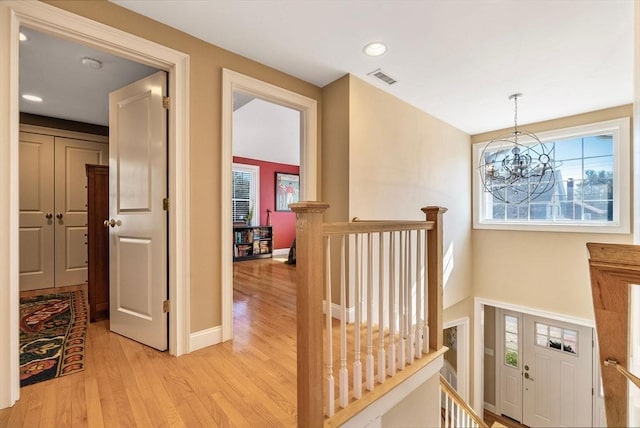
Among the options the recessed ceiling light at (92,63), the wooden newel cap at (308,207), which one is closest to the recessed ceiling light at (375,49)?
the wooden newel cap at (308,207)

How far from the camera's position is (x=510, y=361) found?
530 cm

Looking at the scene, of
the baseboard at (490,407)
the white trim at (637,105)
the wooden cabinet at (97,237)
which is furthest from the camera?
the baseboard at (490,407)

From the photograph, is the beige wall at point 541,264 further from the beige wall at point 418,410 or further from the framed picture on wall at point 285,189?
the framed picture on wall at point 285,189

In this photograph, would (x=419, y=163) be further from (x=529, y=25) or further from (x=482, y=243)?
(x=482, y=243)

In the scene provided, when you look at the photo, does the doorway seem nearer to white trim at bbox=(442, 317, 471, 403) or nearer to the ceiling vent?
white trim at bbox=(442, 317, 471, 403)

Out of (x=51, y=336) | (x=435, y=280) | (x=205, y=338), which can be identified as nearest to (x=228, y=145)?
(x=205, y=338)

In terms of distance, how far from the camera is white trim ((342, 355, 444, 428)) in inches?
59.1

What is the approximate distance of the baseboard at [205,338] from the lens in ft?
6.81

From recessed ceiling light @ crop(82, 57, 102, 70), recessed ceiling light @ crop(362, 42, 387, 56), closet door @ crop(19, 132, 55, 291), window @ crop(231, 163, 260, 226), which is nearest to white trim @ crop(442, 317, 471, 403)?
recessed ceiling light @ crop(362, 42, 387, 56)

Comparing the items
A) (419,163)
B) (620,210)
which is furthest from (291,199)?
(620,210)

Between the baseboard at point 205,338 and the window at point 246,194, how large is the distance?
475cm

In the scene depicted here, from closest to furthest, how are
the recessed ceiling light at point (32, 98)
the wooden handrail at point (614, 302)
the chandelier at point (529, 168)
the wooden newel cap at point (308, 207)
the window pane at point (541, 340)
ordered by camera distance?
the wooden handrail at point (614, 302) → the wooden newel cap at point (308, 207) → the recessed ceiling light at point (32, 98) → the chandelier at point (529, 168) → the window pane at point (541, 340)

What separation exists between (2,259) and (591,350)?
264 inches

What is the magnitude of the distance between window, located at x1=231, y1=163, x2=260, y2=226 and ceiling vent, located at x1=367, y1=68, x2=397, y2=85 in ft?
15.0
